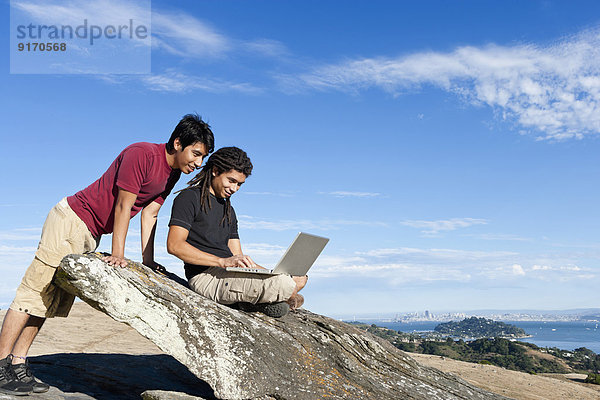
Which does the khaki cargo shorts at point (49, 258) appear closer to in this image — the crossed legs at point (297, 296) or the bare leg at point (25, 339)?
the bare leg at point (25, 339)

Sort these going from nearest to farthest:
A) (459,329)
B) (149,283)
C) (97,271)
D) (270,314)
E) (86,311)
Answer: (97,271)
(149,283)
(270,314)
(86,311)
(459,329)

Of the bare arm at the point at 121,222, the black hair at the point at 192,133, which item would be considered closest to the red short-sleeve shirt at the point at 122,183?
the bare arm at the point at 121,222

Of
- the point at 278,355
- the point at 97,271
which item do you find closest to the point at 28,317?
the point at 97,271

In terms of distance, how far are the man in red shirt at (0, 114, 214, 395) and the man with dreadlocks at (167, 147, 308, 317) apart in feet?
1.29

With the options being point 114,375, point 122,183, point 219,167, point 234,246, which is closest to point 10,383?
point 114,375

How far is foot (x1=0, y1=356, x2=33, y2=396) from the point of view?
5.97 meters

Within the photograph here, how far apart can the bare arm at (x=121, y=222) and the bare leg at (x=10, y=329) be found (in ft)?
4.67

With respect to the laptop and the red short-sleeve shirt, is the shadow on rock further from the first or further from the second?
the red short-sleeve shirt

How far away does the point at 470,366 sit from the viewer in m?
17.9

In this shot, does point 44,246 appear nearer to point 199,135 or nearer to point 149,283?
point 149,283

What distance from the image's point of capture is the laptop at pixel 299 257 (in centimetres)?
632

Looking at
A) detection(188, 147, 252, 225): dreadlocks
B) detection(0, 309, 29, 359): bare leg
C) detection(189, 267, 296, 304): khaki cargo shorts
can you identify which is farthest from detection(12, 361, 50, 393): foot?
detection(188, 147, 252, 225): dreadlocks

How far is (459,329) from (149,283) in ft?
498

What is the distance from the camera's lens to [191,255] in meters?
6.43
